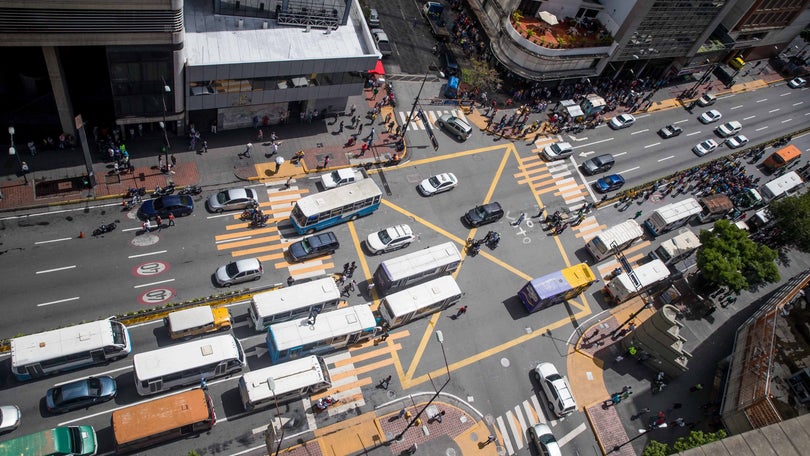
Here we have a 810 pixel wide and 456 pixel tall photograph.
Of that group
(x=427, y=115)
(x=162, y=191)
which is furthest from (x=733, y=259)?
(x=162, y=191)

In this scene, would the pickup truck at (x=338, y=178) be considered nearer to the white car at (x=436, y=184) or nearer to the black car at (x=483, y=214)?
the white car at (x=436, y=184)

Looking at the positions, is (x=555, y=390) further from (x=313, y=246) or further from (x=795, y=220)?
(x=795, y=220)

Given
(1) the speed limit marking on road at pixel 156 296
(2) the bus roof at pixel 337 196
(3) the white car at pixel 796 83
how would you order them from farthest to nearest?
(3) the white car at pixel 796 83 < (2) the bus roof at pixel 337 196 < (1) the speed limit marking on road at pixel 156 296

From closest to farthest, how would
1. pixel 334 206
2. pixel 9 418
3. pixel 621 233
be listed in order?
pixel 9 418 → pixel 334 206 → pixel 621 233

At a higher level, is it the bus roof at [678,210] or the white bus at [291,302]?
the bus roof at [678,210]

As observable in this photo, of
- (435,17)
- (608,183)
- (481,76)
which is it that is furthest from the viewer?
(435,17)

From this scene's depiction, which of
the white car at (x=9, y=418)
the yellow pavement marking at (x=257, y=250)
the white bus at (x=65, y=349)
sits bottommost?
the white car at (x=9, y=418)

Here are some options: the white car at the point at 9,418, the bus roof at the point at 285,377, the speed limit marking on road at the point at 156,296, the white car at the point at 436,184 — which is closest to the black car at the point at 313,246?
the speed limit marking on road at the point at 156,296

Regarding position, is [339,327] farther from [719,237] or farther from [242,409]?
[719,237]
